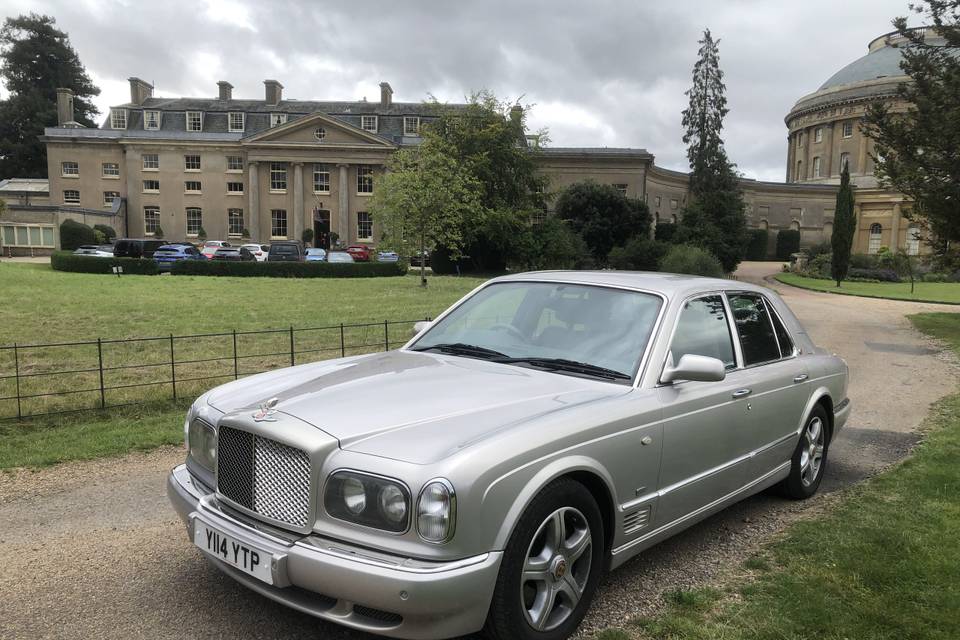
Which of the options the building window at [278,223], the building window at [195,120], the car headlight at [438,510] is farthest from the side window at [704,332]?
the building window at [195,120]

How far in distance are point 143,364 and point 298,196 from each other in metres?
58.2

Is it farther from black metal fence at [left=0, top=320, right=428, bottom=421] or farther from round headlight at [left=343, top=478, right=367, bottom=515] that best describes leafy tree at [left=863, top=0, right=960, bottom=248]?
round headlight at [left=343, top=478, right=367, bottom=515]

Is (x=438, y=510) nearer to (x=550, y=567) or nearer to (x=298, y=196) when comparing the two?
(x=550, y=567)

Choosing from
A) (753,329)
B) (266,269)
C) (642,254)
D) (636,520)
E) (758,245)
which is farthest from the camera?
(758,245)

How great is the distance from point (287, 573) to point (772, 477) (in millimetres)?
3547

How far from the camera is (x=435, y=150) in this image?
37000 millimetres

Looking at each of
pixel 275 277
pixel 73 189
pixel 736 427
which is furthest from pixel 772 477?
pixel 73 189

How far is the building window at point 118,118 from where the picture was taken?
67.4 meters

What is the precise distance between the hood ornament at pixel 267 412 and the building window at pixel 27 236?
6088 cm

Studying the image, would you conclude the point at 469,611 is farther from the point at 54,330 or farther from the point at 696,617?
the point at 54,330

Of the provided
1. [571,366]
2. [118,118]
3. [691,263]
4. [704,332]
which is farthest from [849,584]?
[118,118]

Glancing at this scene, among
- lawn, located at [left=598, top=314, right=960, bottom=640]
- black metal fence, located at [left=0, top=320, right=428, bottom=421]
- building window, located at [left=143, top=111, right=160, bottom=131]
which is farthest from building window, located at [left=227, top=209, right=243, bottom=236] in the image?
lawn, located at [left=598, top=314, right=960, bottom=640]

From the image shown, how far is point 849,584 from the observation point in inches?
144

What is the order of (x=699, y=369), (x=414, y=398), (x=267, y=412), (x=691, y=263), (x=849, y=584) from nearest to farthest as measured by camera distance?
(x=267, y=412)
(x=414, y=398)
(x=699, y=369)
(x=849, y=584)
(x=691, y=263)
